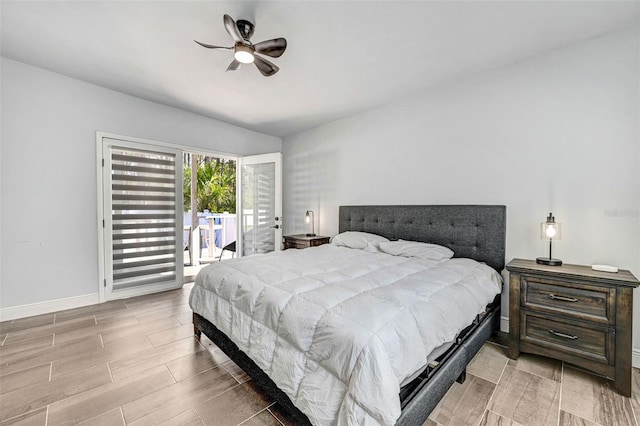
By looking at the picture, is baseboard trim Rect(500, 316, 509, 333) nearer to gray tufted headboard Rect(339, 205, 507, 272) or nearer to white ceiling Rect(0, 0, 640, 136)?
gray tufted headboard Rect(339, 205, 507, 272)

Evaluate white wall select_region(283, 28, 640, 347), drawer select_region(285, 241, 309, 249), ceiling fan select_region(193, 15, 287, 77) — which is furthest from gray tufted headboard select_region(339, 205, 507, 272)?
ceiling fan select_region(193, 15, 287, 77)

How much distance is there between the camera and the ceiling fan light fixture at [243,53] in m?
2.04

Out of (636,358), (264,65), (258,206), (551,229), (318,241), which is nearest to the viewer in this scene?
(636,358)

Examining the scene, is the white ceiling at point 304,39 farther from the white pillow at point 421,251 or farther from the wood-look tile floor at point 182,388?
the wood-look tile floor at point 182,388

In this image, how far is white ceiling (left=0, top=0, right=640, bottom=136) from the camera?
1901 mm

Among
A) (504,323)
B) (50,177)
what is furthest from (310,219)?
(50,177)

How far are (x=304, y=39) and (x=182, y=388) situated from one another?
111 inches

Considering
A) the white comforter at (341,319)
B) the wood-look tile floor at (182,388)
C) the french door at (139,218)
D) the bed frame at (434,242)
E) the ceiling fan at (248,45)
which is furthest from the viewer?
the french door at (139,218)

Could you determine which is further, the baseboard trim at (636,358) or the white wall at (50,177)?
the white wall at (50,177)

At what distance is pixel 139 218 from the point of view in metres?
3.57

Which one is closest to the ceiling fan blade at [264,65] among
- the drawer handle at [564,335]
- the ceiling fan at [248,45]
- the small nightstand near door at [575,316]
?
the ceiling fan at [248,45]

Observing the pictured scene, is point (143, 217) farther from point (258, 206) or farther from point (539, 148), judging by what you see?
point (539, 148)

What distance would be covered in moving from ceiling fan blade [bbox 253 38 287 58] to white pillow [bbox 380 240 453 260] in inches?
86.7

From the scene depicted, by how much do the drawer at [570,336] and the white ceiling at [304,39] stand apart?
2.28 m
